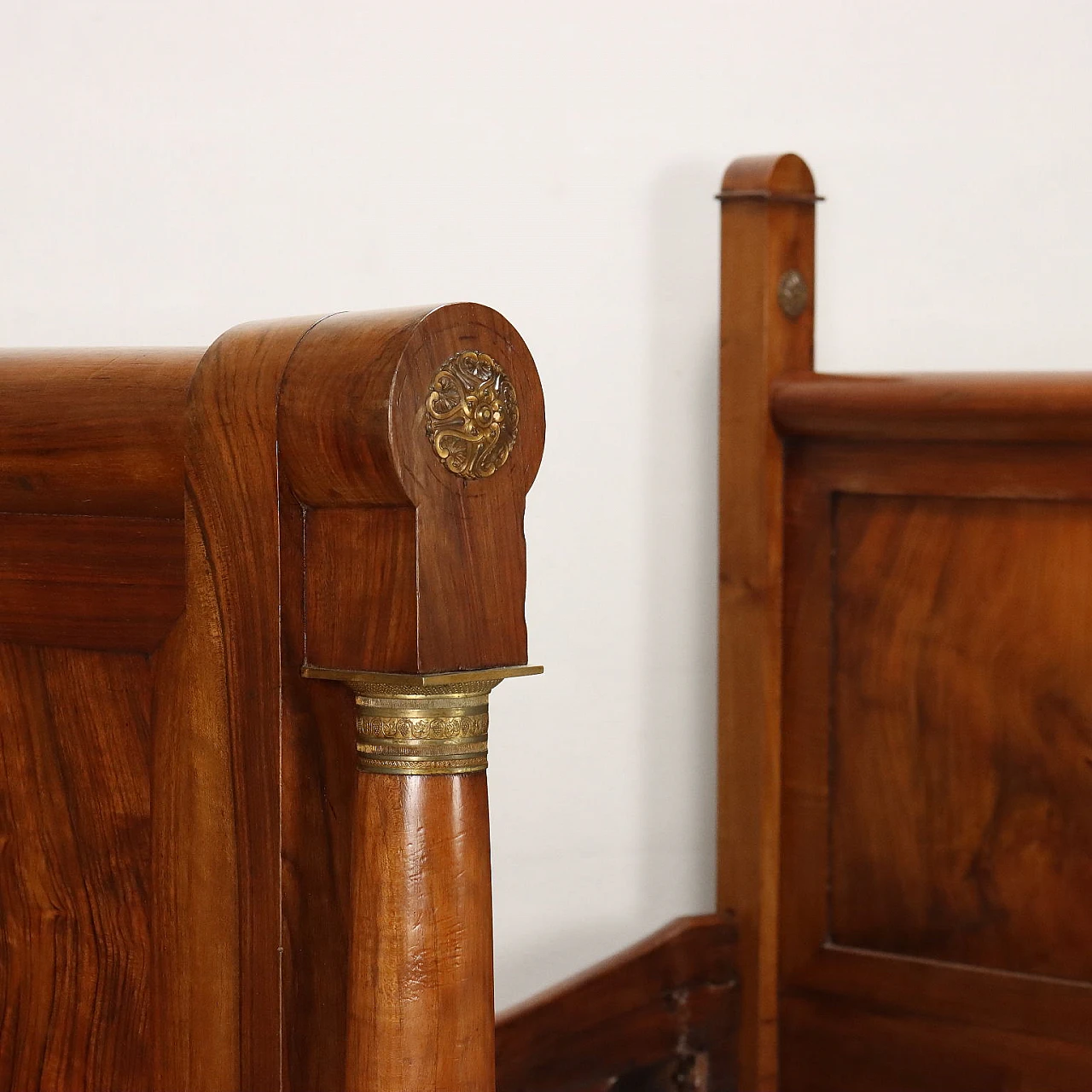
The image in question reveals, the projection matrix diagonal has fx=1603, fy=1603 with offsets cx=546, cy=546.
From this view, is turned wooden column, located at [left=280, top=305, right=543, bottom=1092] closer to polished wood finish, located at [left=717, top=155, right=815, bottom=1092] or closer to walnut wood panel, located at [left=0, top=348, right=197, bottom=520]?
walnut wood panel, located at [left=0, top=348, right=197, bottom=520]

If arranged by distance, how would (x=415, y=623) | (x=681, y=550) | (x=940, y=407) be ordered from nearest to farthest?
(x=415, y=623), (x=940, y=407), (x=681, y=550)

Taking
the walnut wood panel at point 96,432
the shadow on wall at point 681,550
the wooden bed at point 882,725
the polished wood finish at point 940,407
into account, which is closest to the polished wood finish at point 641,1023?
the wooden bed at point 882,725

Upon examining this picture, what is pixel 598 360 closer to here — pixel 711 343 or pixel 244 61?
pixel 711 343

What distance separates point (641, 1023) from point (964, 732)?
347 millimetres

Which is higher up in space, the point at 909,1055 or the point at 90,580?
the point at 90,580

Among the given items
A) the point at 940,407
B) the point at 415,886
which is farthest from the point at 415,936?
the point at 940,407

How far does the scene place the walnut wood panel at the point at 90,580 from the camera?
0.57 m

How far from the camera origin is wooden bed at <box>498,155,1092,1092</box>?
1190 mm

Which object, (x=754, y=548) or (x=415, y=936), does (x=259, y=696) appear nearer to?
(x=415, y=936)

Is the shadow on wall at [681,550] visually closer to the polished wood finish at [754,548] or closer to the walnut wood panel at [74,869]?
the polished wood finish at [754,548]

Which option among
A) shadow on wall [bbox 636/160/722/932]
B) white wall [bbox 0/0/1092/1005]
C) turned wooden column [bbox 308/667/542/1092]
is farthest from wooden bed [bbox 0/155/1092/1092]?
Result: shadow on wall [bbox 636/160/722/932]

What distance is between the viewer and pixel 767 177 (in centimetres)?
130

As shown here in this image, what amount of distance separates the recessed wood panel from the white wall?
18 centimetres

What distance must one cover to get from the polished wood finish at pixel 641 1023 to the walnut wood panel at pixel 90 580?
639 mm
